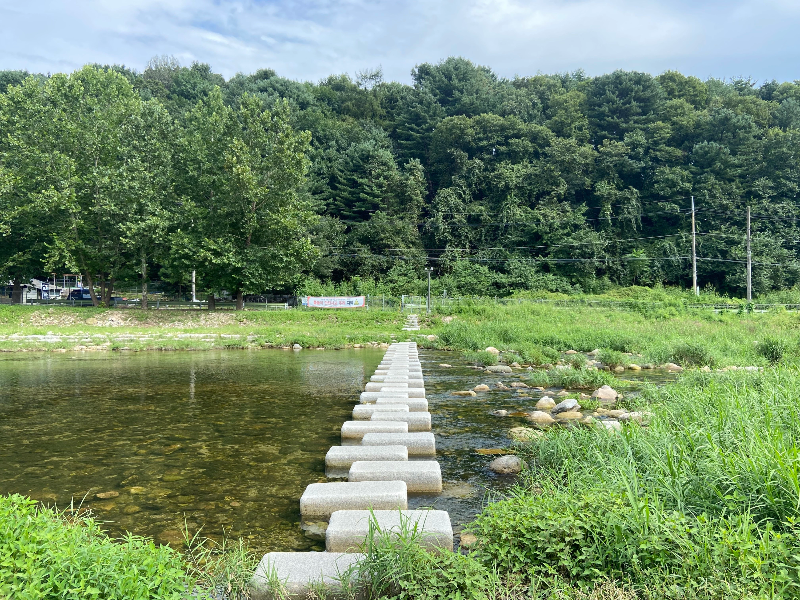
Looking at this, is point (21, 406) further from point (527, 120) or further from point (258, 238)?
point (527, 120)

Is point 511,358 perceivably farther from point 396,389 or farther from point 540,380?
point 396,389

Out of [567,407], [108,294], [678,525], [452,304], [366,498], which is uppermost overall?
[108,294]

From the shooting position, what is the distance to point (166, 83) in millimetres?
70875

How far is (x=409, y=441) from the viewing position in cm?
683

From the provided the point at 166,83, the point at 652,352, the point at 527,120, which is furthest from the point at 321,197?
the point at 652,352

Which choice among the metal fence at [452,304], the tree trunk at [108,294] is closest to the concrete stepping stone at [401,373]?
the metal fence at [452,304]

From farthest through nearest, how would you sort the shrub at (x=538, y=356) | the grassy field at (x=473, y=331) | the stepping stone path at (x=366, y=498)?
the shrub at (x=538, y=356)
the grassy field at (x=473, y=331)
the stepping stone path at (x=366, y=498)

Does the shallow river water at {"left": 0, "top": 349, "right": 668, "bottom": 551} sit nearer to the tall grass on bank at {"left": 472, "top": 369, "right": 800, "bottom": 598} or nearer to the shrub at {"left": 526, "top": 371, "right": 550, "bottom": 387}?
the shrub at {"left": 526, "top": 371, "right": 550, "bottom": 387}

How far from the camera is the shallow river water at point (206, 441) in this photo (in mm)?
5352

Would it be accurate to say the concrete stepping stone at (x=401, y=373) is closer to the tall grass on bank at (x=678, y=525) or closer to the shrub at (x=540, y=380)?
the shrub at (x=540, y=380)

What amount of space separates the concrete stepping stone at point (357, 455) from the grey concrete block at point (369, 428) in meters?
0.79

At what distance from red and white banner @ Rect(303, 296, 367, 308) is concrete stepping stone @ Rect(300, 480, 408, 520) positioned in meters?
32.0

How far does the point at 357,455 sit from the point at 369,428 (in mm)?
1094

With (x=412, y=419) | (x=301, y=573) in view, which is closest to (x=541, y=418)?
(x=412, y=419)
